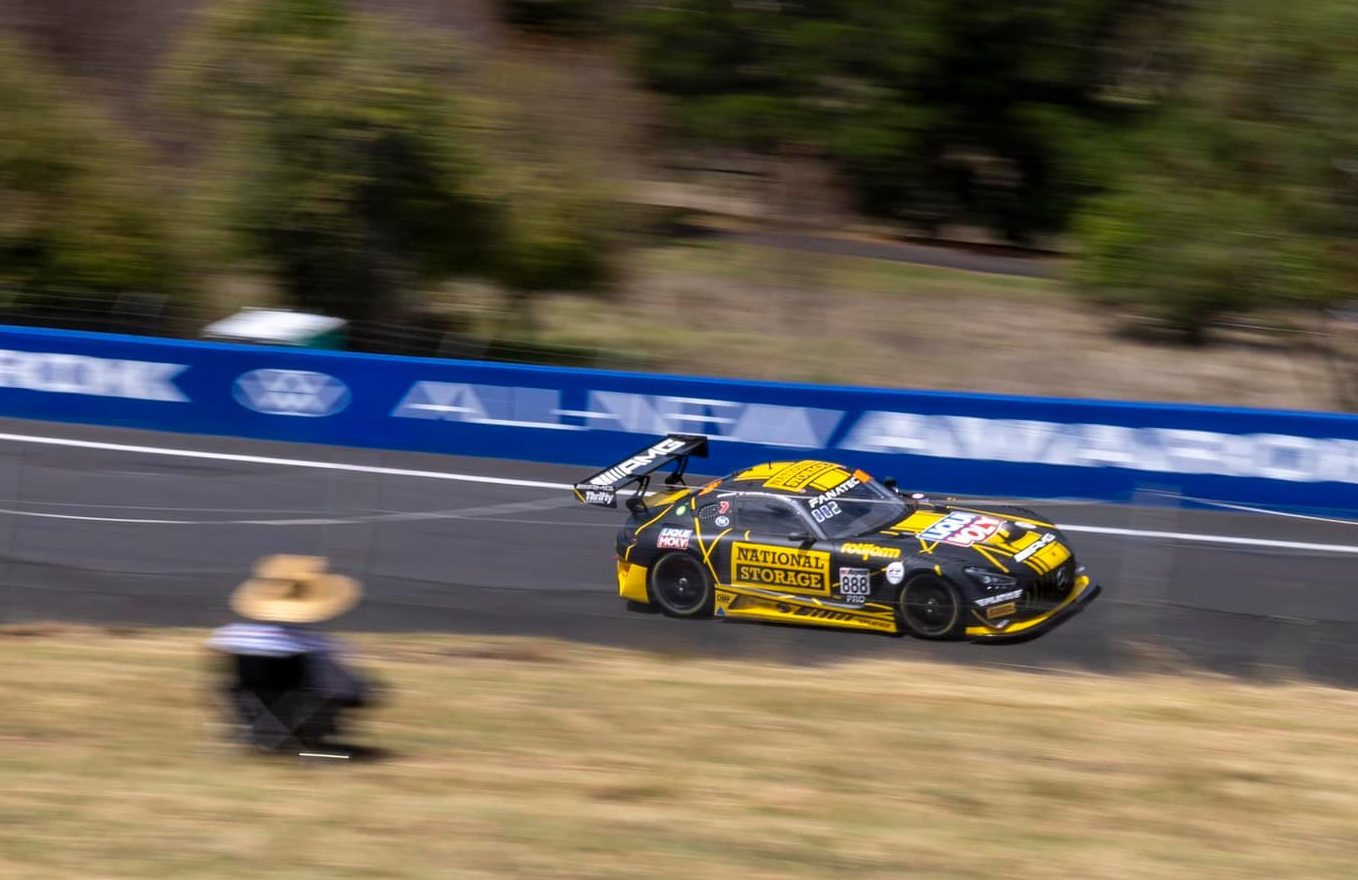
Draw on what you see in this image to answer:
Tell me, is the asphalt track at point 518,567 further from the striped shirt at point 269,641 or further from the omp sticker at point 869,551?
the striped shirt at point 269,641

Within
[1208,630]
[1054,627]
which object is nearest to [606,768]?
[1054,627]

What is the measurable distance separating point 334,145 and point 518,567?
30.7 ft

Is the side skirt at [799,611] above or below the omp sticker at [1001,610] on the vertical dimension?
below

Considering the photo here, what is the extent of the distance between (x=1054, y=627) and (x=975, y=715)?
156cm

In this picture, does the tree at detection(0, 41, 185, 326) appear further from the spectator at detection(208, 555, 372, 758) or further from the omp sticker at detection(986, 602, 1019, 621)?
the omp sticker at detection(986, 602, 1019, 621)

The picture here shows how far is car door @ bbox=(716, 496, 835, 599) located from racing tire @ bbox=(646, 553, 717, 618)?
15 centimetres

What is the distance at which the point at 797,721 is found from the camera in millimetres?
8336

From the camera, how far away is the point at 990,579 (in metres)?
9.80

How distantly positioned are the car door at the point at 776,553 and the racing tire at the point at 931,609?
536mm

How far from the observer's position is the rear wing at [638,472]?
409 inches

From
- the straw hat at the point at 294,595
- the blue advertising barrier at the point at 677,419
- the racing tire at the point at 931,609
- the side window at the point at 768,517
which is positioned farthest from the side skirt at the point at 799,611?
the straw hat at the point at 294,595

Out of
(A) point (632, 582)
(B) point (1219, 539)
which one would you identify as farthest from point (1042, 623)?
(A) point (632, 582)

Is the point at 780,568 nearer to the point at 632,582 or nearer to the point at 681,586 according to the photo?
the point at 681,586

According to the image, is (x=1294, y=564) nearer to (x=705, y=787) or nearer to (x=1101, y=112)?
(x=705, y=787)
